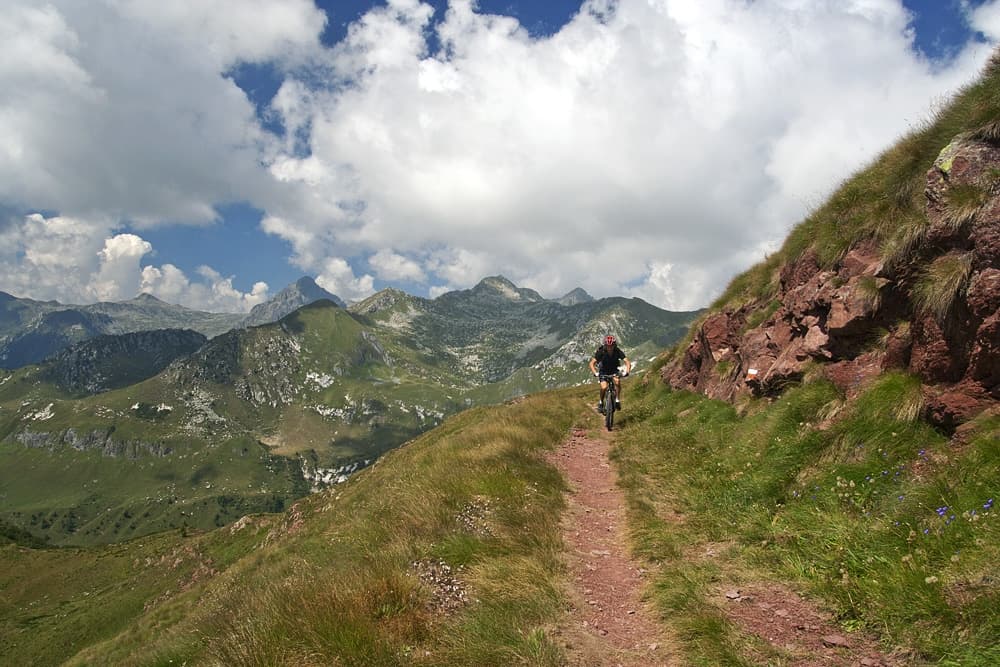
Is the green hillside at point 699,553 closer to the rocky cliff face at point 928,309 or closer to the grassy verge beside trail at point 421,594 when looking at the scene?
the grassy verge beside trail at point 421,594

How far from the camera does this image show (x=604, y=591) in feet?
26.2

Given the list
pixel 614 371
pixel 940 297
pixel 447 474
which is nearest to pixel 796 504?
pixel 940 297

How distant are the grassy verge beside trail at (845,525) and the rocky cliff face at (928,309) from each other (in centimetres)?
65

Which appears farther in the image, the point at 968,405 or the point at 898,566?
the point at 968,405

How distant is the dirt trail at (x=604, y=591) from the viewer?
6141 mm

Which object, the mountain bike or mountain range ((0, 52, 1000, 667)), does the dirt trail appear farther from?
the mountain bike

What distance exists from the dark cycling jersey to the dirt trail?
876 cm

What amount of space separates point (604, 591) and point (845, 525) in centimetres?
393

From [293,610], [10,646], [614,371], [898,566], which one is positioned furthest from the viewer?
[10,646]

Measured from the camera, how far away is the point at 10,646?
103000mm

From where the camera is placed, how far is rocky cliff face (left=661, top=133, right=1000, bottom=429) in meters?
8.12

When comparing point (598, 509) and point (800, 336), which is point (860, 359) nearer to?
point (800, 336)

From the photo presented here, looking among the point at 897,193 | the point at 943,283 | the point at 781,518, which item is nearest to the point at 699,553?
the point at 781,518

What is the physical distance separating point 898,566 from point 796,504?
116 inches
